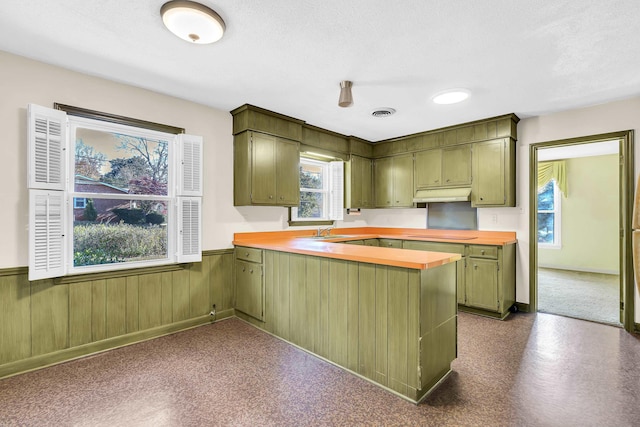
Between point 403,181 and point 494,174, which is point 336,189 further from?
point 494,174

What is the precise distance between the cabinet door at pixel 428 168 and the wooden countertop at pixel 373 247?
2.47ft

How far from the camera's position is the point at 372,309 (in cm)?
219

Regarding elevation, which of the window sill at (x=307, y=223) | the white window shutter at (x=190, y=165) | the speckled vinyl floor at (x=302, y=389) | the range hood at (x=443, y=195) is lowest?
the speckled vinyl floor at (x=302, y=389)

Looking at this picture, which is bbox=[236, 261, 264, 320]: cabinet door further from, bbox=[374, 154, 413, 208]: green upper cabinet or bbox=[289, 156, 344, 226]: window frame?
bbox=[374, 154, 413, 208]: green upper cabinet

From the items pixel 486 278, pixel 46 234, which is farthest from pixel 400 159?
pixel 46 234

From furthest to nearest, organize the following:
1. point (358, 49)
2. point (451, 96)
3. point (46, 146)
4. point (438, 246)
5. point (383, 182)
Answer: point (383, 182)
point (438, 246)
point (451, 96)
point (46, 146)
point (358, 49)

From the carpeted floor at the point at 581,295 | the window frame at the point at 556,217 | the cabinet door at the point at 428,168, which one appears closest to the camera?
the carpeted floor at the point at 581,295

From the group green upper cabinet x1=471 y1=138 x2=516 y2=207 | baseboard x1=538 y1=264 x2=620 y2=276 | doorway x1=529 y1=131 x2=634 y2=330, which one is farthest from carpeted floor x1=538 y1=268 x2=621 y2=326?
green upper cabinet x1=471 y1=138 x2=516 y2=207

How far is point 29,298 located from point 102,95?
183 cm

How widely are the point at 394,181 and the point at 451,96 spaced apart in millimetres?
2019

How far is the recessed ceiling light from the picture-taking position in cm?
298

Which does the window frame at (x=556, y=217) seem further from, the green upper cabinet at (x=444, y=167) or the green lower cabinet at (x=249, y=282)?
the green lower cabinet at (x=249, y=282)

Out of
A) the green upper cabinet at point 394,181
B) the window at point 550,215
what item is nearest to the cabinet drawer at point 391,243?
the green upper cabinet at point 394,181

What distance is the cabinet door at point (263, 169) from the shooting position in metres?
3.53
